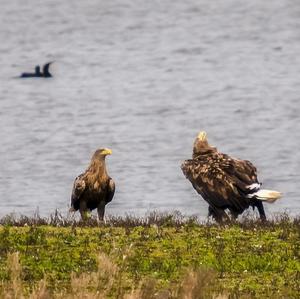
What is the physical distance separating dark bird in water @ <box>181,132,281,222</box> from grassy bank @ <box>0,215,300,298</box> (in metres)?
1.09

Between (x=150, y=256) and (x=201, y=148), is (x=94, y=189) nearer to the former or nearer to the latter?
(x=201, y=148)

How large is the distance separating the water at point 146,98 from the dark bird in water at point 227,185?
1028cm

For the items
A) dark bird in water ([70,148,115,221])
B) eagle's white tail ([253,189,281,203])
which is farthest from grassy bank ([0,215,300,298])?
dark bird in water ([70,148,115,221])

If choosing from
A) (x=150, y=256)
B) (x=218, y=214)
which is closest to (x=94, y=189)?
(x=218, y=214)

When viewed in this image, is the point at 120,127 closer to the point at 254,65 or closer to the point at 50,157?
the point at 50,157

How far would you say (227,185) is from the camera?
71.4 feet

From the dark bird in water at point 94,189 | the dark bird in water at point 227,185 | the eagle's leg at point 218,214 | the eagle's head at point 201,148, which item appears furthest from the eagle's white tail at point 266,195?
the dark bird in water at point 94,189

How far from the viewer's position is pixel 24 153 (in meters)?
50.0

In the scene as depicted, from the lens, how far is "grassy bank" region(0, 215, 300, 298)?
640 inches

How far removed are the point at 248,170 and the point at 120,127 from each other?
37.3 meters

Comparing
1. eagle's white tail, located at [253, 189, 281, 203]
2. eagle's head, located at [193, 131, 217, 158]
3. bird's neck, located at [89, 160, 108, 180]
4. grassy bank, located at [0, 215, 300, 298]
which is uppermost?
eagle's head, located at [193, 131, 217, 158]

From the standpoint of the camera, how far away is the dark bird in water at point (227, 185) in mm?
21625

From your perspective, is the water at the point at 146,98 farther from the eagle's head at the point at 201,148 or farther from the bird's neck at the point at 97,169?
the bird's neck at the point at 97,169

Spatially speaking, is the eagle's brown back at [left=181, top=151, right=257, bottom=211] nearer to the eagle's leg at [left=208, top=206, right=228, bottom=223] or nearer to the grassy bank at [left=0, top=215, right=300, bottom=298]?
the eagle's leg at [left=208, top=206, right=228, bottom=223]
